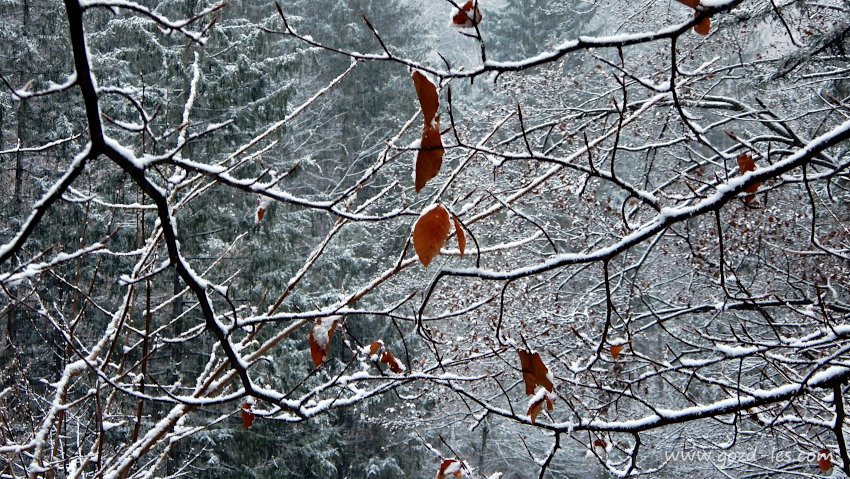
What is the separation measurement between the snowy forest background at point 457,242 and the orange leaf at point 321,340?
18mm

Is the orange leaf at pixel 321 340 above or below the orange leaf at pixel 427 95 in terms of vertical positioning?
below

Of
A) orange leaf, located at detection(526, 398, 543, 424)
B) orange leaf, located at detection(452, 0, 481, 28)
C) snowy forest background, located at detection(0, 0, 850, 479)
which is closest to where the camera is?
orange leaf, located at detection(452, 0, 481, 28)

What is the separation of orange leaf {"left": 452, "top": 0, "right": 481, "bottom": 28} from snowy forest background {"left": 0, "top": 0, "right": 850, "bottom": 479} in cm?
12

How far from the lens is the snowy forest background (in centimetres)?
238

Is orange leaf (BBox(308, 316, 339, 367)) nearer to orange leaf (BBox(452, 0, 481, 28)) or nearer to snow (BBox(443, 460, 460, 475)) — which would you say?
orange leaf (BBox(452, 0, 481, 28))

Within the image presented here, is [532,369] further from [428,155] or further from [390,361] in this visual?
[390,361]

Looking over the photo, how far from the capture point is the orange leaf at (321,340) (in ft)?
4.67

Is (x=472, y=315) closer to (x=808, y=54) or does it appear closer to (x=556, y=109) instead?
(x=556, y=109)

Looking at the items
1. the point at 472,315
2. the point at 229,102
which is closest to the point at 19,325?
the point at 229,102

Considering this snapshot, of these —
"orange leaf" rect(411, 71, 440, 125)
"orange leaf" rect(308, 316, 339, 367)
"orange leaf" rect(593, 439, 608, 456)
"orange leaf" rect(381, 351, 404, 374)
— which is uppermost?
"orange leaf" rect(411, 71, 440, 125)

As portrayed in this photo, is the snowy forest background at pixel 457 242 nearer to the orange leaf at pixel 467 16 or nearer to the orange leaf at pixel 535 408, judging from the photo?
the orange leaf at pixel 535 408

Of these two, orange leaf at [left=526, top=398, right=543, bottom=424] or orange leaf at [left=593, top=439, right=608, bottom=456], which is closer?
orange leaf at [left=526, top=398, right=543, bottom=424]

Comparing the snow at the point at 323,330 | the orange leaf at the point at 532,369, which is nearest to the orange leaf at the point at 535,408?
the orange leaf at the point at 532,369

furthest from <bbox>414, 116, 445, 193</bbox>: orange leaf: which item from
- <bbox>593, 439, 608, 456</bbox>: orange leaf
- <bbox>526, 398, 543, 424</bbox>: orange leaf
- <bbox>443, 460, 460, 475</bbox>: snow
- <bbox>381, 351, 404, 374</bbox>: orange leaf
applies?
<bbox>593, 439, 608, 456</bbox>: orange leaf
